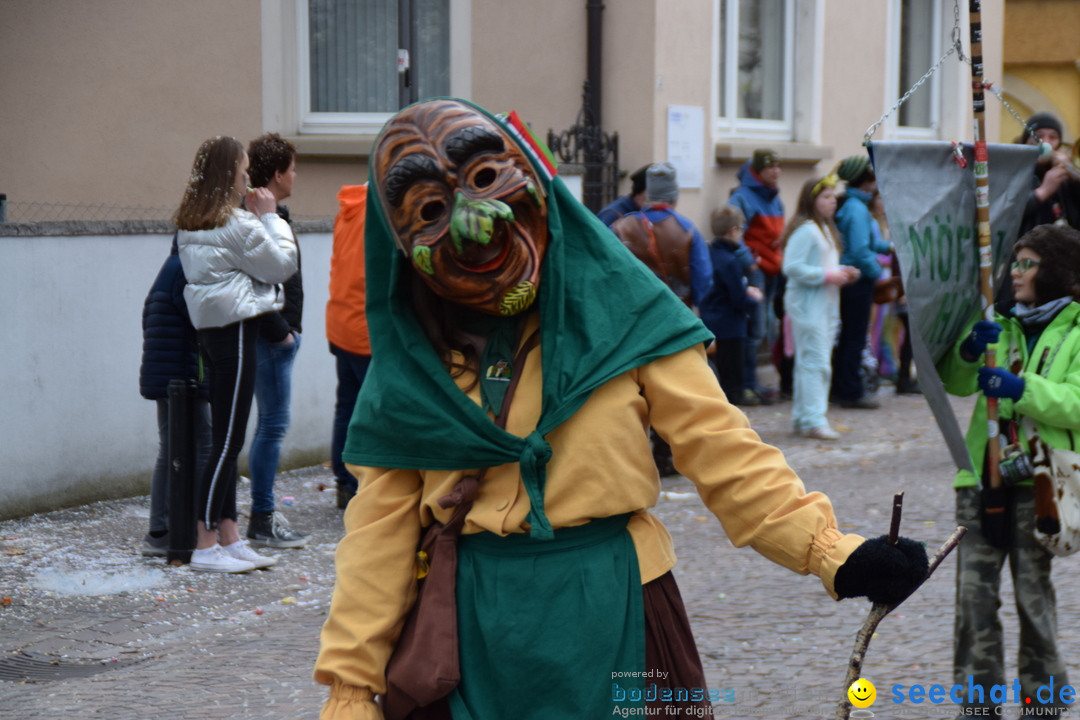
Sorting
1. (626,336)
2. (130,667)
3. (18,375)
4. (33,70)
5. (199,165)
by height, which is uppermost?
(33,70)

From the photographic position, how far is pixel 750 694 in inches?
189

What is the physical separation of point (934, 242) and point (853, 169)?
769 cm

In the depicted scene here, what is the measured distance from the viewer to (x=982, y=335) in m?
3.88

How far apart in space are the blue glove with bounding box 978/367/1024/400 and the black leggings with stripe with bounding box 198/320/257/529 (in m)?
3.70

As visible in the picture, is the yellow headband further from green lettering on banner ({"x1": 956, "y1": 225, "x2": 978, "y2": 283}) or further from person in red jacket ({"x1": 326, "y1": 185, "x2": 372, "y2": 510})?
green lettering on banner ({"x1": 956, "y1": 225, "x2": 978, "y2": 283})

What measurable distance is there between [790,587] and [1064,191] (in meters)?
2.15

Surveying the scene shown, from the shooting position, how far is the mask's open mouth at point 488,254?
2422 millimetres

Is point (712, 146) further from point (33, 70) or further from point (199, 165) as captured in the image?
point (199, 165)

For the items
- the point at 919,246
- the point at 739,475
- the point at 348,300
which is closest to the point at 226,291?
the point at 348,300

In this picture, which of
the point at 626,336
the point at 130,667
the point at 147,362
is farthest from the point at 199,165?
the point at 626,336

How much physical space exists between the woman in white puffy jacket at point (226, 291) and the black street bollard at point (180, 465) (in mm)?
72

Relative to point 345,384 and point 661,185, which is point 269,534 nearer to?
point 345,384

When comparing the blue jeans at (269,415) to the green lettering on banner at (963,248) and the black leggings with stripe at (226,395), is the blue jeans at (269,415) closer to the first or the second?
the black leggings with stripe at (226,395)

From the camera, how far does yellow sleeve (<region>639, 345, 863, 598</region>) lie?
2.42m
